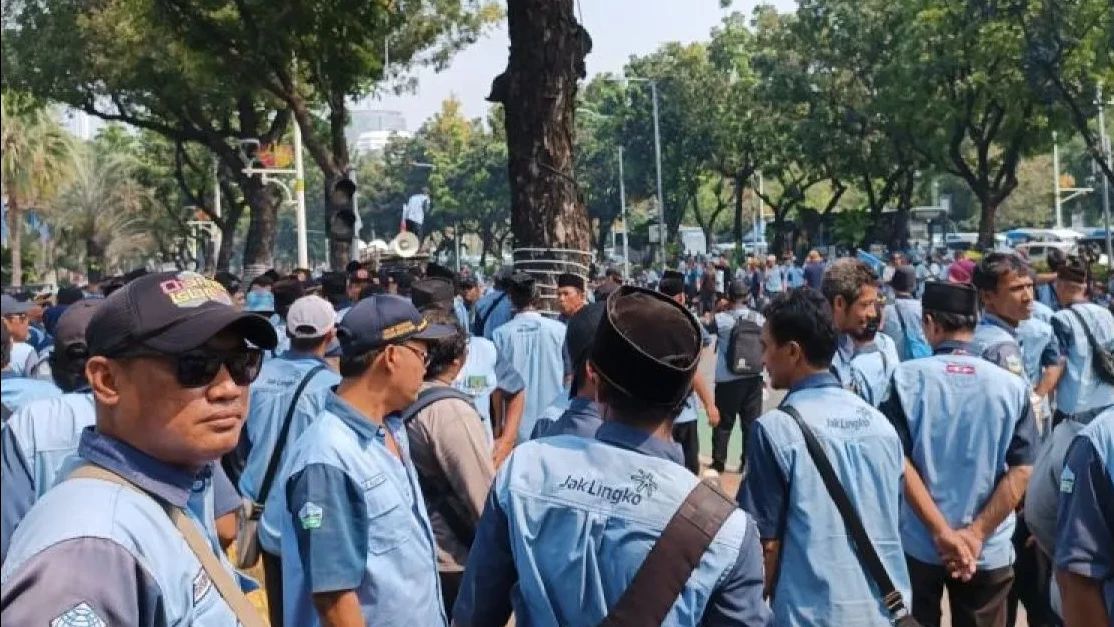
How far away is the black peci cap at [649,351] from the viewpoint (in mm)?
2812

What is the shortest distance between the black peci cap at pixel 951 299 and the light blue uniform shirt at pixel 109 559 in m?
3.61

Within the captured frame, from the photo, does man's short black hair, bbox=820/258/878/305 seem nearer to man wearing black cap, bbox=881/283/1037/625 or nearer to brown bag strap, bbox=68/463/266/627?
man wearing black cap, bbox=881/283/1037/625

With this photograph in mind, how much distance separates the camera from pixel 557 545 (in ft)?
9.14

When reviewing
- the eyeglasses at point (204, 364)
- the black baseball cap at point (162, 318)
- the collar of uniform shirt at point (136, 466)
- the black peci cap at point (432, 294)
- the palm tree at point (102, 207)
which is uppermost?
the palm tree at point (102, 207)

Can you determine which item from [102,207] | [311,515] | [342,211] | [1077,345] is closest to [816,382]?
[311,515]

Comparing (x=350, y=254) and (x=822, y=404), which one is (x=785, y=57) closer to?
(x=350, y=254)

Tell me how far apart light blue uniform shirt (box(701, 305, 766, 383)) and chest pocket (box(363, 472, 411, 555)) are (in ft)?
23.5

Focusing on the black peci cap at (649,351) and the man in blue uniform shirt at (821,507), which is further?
the man in blue uniform shirt at (821,507)

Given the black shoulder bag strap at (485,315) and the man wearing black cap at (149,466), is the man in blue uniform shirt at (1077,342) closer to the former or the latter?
the black shoulder bag strap at (485,315)

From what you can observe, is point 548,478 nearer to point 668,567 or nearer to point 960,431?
point 668,567

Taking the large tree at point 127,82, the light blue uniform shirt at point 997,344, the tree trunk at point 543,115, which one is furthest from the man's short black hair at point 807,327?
the large tree at point 127,82

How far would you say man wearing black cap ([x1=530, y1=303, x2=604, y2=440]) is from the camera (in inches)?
162

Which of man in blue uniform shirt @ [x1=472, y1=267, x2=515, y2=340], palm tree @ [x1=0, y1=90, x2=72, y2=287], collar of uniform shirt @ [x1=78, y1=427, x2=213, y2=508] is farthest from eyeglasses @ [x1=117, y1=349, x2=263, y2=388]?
palm tree @ [x1=0, y1=90, x2=72, y2=287]

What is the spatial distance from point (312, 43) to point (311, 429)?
12.4 meters
